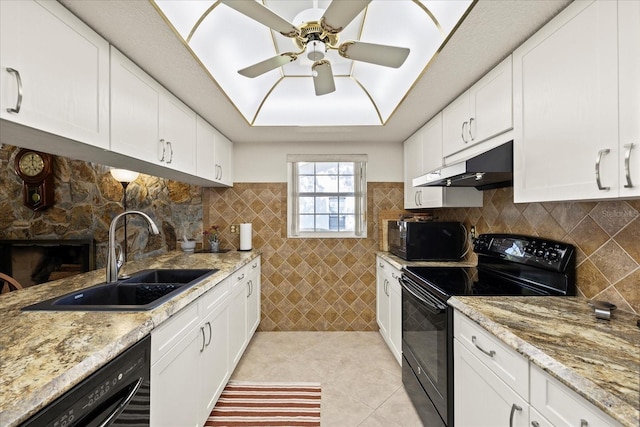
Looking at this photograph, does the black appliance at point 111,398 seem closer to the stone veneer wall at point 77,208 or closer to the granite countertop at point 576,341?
the granite countertop at point 576,341

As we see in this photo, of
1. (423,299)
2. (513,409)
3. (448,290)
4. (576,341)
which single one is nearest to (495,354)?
(513,409)

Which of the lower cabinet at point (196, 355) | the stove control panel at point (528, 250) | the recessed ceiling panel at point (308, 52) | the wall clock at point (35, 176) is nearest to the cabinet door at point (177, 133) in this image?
the recessed ceiling panel at point (308, 52)

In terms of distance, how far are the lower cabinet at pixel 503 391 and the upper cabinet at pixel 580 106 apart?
67cm

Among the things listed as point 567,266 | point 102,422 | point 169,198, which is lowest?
point 102,422

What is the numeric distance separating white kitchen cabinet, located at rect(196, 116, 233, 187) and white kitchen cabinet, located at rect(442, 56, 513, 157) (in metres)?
2.04

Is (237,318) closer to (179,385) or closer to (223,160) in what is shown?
(179,385)

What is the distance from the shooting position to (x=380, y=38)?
1969 mm

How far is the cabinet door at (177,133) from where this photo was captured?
1.93m

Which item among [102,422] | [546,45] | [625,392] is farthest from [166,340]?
[546,45]

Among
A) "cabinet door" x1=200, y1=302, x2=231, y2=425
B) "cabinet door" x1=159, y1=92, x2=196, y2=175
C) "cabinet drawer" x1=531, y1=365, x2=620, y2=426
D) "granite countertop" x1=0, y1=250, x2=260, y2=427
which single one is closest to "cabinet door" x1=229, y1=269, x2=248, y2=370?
"cabinet door" x1=200, y1=302, x2=231, y2=425

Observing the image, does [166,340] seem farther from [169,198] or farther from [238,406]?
[169,198]

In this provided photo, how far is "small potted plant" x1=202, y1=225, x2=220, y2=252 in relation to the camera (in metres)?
3.21

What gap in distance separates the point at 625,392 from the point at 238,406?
2128 millimetres

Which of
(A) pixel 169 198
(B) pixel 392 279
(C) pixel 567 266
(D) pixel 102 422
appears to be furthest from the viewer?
(A) pixel 169 198
